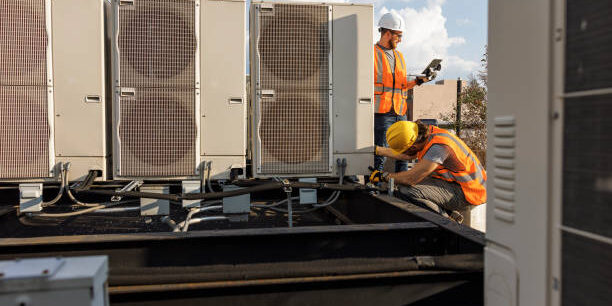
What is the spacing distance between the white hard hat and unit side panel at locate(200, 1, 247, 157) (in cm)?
216

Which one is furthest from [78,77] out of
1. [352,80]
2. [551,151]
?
[551,151]

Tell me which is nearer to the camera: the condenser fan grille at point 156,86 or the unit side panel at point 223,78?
the condenser fan grille at point 156,86

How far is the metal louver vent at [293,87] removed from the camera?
3791mm

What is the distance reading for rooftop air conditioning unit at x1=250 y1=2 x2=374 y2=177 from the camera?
3.79m

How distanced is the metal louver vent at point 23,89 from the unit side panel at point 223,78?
131 cm

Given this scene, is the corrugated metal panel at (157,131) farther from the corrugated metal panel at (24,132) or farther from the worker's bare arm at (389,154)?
the worker's bare arm at (389,154)

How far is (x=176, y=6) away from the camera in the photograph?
3.62 metres

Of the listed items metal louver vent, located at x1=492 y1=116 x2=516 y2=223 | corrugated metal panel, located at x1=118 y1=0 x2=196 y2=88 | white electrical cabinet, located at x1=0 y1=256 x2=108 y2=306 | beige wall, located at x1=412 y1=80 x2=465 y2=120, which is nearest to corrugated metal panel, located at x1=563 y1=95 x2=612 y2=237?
metal louver vent, located at x1=492 y1=116 x2=516 y2=223

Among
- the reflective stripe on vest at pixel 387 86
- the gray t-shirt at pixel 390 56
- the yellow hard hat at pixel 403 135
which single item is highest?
the gray t-shirt at pixel 390 56

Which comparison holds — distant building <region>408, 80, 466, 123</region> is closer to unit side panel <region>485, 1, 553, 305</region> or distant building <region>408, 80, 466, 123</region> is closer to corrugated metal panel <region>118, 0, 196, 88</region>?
corrugated metal panel <region>118, 0, 196, 88</region>

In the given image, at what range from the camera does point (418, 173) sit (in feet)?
13.2

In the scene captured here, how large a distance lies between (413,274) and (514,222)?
651mm

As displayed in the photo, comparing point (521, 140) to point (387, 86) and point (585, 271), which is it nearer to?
point (585, 271)

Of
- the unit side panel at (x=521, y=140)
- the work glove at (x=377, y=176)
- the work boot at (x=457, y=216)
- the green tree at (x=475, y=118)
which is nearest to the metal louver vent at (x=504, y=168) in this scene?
the unit side panel at (x=521, y=140)
